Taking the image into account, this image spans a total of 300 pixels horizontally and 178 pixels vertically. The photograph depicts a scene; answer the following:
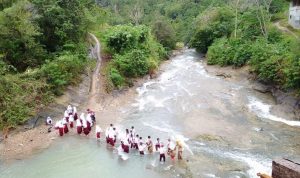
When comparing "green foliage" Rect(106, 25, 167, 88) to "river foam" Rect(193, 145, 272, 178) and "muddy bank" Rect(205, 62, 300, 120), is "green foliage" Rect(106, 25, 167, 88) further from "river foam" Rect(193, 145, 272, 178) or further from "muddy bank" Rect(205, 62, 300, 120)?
"river foam" Rect(193, 145, 272, 178)

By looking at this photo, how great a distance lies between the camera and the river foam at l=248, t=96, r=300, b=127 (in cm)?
2807

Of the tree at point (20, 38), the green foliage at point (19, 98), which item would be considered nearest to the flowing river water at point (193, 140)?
the green foliage at point (19, 98)

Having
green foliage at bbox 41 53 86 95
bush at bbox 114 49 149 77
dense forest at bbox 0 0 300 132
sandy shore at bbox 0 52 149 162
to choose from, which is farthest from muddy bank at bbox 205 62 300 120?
green foliage at bbox 41 53 86 95

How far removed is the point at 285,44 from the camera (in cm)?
3944

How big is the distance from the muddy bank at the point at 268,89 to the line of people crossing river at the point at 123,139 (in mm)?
10531

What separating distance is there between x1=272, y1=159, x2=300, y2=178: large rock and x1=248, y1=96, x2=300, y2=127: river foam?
11214 mm

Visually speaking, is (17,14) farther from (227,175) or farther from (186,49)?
(186,49)

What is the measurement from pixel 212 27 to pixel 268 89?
23.3 meters

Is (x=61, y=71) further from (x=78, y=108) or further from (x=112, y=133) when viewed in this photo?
(x=112, y=133)

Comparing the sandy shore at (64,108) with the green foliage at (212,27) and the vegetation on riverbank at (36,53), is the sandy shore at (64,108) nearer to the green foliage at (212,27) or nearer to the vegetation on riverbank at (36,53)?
the vegetation on riverbank at (36,53)

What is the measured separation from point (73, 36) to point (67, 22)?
213 centimetres

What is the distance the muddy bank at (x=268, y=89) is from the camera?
29578 mm

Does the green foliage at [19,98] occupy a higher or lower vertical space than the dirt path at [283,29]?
lower

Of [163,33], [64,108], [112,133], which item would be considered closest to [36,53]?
[64,108]
